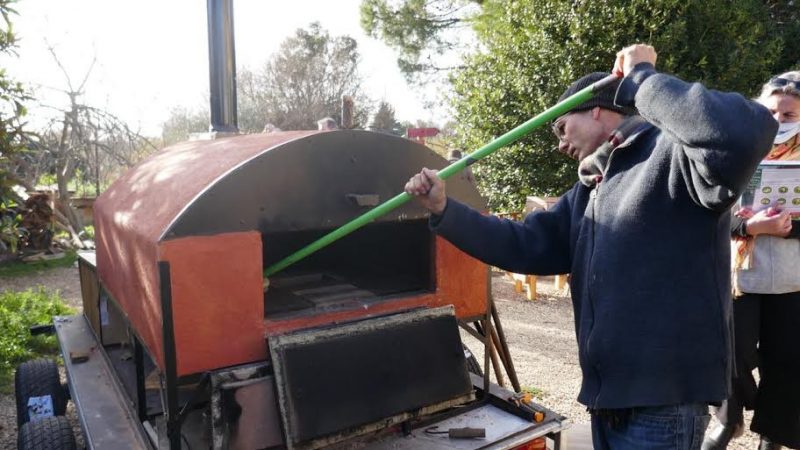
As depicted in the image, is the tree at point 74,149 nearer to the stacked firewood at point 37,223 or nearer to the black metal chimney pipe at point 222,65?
the stacked firewood at point 37,223

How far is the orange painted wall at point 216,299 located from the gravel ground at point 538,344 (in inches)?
109

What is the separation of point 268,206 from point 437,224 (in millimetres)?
648

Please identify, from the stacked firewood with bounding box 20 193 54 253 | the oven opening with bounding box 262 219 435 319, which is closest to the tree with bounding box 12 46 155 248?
the stacked firewood with bounding box 20 193 54 253

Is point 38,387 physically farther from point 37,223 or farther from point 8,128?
point 37,223

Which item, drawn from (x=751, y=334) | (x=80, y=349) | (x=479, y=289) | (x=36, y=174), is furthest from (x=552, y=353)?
(x=36, y=174)

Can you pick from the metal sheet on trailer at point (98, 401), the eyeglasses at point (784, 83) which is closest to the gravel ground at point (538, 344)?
the metal sheet on trailer at point (98, 401)

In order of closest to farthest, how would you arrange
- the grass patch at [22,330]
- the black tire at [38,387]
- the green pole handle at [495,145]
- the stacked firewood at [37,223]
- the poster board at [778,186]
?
the green pole handle at [495,145] < the poster board at [778,186] < the black tire at [38,387] < the grass patch at [22,330] < the stacked firewood at [37,223]

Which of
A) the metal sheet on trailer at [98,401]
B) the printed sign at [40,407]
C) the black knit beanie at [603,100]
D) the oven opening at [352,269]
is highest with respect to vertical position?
the black knit beanie at [603,100]

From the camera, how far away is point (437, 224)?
6.84 feet

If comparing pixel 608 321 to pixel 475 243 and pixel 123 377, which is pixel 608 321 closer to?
pixel 475 243

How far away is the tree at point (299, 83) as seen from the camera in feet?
77.4

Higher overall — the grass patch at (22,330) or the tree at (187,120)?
the tree at (187,120)

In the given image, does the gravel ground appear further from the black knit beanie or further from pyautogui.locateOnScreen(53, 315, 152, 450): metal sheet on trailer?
the black knit beanie

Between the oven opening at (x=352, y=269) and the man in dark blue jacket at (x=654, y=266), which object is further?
the oven opening at (x=352, y=269)
